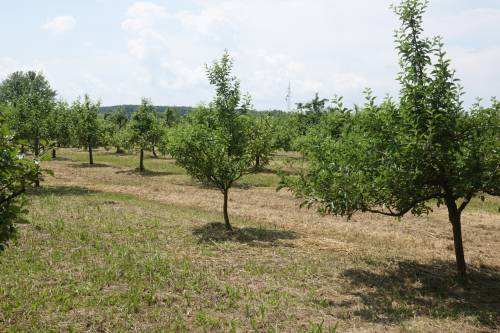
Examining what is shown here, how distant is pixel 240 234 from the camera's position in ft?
58.0

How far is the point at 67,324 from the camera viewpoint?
8.81 metres

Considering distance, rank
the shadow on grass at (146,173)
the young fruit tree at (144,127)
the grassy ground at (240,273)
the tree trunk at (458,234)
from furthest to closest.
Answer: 1. the young fruit tree at (144,127)
2. the shadow on grass at (146,173)
3. the tree trunk at (458,234)
4. the grassy ground at (240,273)

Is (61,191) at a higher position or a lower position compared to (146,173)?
lower

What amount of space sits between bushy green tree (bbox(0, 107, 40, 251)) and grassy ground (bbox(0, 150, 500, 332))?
13.0 ft

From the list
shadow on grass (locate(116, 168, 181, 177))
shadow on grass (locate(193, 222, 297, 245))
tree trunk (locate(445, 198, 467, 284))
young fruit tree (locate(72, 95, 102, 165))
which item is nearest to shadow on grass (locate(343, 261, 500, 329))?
tree trunk (locate(445, 198, 467, 284))

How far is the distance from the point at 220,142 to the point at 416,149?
354 inches

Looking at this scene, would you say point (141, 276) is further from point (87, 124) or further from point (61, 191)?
point (87, 124)

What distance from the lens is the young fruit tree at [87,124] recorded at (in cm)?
4862

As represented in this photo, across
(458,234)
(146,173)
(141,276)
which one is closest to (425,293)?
(458,234)

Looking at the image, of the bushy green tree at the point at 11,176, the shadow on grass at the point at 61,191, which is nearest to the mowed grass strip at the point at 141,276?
the bushy green tree at the point at 11,176

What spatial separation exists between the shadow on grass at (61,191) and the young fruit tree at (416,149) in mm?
19877

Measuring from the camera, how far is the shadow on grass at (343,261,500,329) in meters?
10.1

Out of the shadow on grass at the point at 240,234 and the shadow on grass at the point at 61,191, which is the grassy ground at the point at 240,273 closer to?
the shadow on grass at the point at 240,234

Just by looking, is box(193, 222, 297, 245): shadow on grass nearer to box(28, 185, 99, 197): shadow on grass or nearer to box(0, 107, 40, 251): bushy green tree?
box(0, 107, 40, 251): bushy green tree
